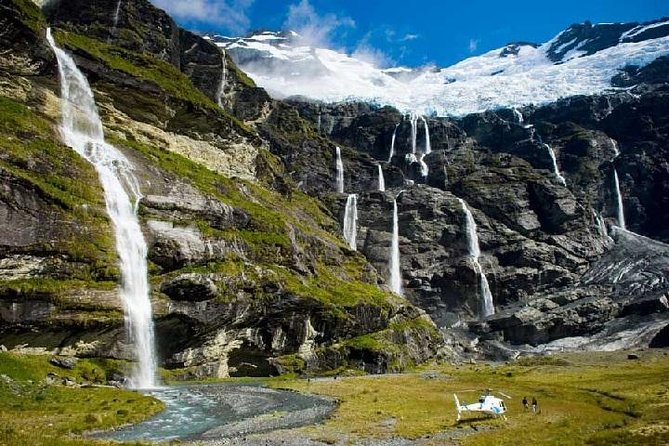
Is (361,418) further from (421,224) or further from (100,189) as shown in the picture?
(421,224)

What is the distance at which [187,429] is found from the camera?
40.0 metres

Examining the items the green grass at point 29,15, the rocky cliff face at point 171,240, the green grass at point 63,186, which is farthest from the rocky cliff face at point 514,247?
the green grass at point 63,186

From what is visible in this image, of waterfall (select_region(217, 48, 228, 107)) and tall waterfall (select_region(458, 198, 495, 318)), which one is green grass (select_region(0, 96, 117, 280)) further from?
tall waterfall (select_region(458, 198, 495, 318))

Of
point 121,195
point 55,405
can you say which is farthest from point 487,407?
point 121,195

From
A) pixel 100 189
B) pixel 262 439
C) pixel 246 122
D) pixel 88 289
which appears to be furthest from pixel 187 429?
pixel 246 122

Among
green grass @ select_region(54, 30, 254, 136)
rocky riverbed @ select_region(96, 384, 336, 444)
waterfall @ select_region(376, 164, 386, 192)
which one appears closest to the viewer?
rocky riverbed @ select_region(96, 384, 336, 444)

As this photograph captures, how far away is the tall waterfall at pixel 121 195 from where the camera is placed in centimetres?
6506

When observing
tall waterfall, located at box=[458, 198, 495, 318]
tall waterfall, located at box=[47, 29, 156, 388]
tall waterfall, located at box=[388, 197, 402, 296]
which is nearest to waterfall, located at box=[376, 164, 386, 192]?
tall waterfall, located at box=[388, 197, 402, 296]

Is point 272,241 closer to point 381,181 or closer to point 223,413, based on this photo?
point 223,413

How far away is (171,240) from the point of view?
75.8m

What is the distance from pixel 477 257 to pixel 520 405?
10438 centimetres

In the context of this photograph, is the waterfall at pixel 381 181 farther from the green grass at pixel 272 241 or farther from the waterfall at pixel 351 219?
the green grass at pixel 272 241

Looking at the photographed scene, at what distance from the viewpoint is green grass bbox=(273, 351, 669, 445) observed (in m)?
35.0

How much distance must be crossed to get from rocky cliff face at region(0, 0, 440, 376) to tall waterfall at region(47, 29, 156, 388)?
1528 millimetres
